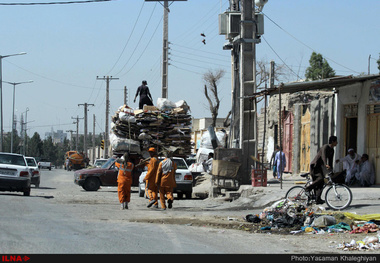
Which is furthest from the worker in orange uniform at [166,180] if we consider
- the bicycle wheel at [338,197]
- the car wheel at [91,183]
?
the car wheel at [91,183]

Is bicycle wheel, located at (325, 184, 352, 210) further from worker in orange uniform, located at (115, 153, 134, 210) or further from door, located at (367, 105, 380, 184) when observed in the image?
worker in orange uniform, located at (115, 153, 134, 210)

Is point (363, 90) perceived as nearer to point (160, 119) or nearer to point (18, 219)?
point (160, 119)

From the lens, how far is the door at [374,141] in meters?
18.4

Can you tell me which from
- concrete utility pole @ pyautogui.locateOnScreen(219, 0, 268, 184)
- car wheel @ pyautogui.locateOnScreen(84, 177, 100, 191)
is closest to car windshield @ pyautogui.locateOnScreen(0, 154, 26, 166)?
car wheel @ pyautogui.locateOnScreen(84, 177, 100, 191)

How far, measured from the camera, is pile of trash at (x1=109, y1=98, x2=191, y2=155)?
24.4 meters

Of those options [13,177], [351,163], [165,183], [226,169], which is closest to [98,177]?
[13,177]

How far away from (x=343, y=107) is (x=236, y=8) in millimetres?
6154

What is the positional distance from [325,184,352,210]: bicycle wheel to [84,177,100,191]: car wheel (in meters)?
14.2

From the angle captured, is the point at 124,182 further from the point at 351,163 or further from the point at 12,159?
the point at 351,163

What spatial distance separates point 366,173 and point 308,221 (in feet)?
23.9

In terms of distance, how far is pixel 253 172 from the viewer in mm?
19172

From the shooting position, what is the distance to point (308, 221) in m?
12.0

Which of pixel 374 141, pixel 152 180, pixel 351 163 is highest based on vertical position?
pixel 374 141
